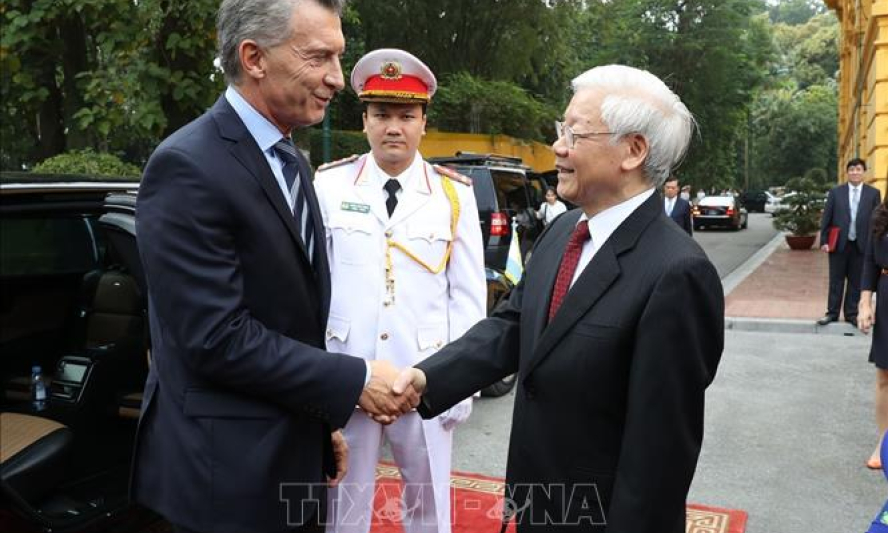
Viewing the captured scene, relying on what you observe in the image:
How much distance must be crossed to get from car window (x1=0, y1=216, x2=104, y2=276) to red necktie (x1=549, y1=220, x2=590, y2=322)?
2.57 m

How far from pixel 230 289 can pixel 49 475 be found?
1.65 metres

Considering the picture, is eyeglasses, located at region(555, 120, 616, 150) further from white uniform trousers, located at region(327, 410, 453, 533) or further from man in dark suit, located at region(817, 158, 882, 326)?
man in dark suit, located at region(817, 158, 882, 326)

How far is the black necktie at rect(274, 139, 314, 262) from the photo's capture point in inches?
81.0

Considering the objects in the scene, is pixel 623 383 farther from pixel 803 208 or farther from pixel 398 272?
pixel 803 208

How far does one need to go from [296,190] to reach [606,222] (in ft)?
2.68

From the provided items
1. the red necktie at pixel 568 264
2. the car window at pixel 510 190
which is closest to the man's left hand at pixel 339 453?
the red necktie at pixel 568 264

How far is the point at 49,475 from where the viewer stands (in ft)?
9.56

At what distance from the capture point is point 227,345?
180cm

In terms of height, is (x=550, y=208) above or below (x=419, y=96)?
below

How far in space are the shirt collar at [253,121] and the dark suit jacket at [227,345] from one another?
0.08ft

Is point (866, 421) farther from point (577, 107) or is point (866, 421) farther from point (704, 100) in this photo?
point (704, 100)

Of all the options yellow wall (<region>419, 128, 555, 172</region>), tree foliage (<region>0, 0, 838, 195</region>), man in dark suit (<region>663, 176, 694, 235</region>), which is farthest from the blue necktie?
yellow wall (<region>419, 128, 555, 172</region>)

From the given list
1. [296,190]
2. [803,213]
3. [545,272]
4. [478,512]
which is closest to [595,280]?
[545,272]

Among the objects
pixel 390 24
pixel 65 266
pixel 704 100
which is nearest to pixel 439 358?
pixel 65 266
